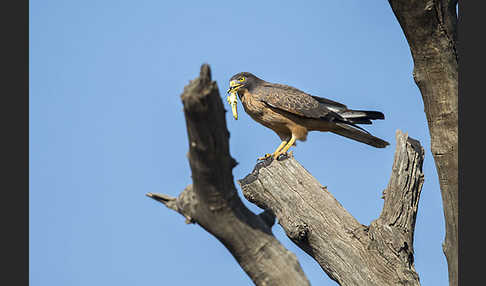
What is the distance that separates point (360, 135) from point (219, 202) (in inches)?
162

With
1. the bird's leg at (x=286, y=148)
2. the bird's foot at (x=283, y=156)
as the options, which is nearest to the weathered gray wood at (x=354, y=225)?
the bird's foot at (x=283, y=156)

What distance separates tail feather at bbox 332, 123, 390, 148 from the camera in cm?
707

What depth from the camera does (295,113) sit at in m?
7.18

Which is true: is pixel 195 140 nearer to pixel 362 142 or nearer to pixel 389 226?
pixel 389 226

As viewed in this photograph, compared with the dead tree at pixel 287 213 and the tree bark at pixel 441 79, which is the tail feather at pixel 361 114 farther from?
the tree bark at pixel 441 79

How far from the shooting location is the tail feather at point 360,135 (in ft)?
23.2

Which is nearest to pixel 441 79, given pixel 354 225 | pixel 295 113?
pixel 354 225

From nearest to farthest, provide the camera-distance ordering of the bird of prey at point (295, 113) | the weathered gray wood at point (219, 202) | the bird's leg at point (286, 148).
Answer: the weathered gray wood at point (219, 202), the bird's leg at point (286, 148), the bird of prey at point (295, 113)

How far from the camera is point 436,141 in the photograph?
5.05m

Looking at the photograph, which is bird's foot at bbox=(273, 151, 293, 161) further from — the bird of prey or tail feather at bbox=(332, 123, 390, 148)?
tail feather at bbox=(332, 123, 390, 148)

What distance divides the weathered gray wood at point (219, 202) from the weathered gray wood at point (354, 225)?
148cm

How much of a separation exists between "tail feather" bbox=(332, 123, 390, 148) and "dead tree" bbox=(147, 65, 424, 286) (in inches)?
50.3

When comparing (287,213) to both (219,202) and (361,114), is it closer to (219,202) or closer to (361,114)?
(361,114)

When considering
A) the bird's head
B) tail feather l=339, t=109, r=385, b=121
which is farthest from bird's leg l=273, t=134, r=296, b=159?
the bird's head
